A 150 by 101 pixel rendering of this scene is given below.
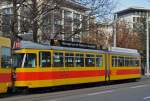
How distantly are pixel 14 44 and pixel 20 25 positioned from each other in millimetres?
8334

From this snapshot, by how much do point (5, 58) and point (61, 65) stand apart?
4739 millimetres

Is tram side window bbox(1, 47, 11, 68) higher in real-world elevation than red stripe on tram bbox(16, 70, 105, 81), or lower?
higher

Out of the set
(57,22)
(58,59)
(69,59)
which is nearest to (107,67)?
(69,59)

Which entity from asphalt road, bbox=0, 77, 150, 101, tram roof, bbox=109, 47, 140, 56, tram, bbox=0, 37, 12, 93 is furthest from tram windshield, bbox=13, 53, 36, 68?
tram roof, bbox=109, 47, 140, 56

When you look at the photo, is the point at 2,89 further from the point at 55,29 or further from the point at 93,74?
the point at 55,29

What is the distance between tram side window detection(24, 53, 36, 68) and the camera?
2406cm

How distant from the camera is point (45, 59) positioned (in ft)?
81.4

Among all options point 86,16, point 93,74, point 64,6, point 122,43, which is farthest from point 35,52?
point 122,43

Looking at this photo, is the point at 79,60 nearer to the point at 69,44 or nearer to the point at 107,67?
the point at 69,44

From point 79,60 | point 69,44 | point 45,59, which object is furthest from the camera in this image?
point 79,60

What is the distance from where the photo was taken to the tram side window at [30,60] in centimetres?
2406

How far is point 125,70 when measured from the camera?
115 ft

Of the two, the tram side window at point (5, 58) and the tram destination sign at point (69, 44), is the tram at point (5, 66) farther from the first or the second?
the tram destination sign at point (69, 44)

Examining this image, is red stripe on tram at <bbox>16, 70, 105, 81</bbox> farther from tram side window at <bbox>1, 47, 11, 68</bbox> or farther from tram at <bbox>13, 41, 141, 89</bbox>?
tram side window at <bbox>1, 47, 11, 68</bbox>
